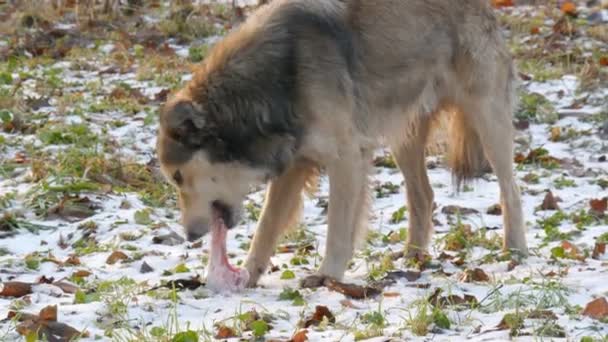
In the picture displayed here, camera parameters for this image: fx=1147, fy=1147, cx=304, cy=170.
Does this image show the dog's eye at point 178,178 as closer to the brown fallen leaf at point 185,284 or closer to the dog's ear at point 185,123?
the dog's ear at point 185,123

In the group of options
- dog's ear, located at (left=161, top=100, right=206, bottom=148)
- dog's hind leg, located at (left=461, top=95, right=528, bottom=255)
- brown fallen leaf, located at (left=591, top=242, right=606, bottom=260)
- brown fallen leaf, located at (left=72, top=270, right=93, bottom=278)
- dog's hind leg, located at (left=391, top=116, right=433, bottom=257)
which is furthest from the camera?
dog's hind leg, located at (left=391, top=116, right=433, bottom=257)

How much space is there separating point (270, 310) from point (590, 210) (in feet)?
10.6

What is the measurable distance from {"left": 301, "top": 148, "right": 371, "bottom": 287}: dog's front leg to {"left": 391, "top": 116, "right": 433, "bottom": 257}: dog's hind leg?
95 cm

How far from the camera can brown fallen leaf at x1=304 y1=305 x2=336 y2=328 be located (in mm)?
5141

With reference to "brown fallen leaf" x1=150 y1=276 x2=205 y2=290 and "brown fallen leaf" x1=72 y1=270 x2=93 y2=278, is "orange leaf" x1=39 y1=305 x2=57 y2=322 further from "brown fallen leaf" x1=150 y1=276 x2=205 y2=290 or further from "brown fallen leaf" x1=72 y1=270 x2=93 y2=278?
"brown fallen leaf" x1=72 y1=270 x2=93 y2=278

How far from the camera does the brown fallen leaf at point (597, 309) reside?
499cm

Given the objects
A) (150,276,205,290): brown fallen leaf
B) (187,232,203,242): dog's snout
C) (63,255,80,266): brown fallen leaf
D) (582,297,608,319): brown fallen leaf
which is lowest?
(63,255,80,266): brown fallen leaf

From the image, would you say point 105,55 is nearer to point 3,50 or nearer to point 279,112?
point 3,50

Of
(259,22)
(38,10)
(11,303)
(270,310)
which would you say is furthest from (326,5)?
(38,10)

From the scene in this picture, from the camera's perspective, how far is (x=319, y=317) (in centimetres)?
519

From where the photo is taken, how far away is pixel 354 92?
6.45 metres

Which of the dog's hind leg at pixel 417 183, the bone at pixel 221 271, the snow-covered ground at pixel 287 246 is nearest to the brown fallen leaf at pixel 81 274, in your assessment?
the snow-covered ground at pixel 287 246

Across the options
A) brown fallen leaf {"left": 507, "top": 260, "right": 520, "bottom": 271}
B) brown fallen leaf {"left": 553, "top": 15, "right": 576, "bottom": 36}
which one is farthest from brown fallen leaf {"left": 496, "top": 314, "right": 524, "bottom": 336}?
brown fallen leaf {"left": 553, "top": 15, "right": 576, "bottom": 36}

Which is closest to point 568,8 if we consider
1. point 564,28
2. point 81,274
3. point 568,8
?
point 568,8
